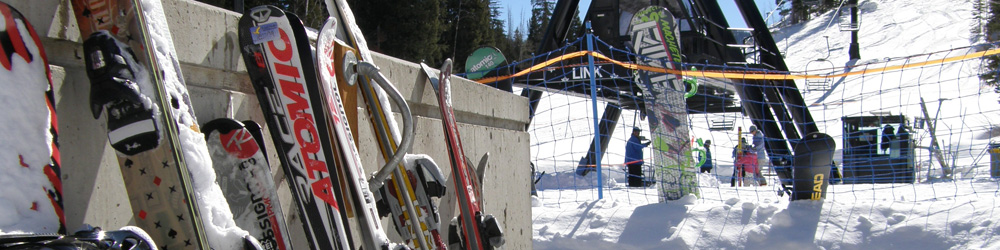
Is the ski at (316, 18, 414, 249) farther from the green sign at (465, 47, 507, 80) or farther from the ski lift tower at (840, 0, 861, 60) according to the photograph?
the ski lift tower at (840, 0, 861, 60)

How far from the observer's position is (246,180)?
180cm

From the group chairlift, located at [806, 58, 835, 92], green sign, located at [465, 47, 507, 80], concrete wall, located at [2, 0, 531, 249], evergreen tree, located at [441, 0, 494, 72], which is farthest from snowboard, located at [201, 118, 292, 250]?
evergreen tree, located at [441, 0, 494, 72]

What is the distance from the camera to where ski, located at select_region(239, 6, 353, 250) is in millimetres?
1901

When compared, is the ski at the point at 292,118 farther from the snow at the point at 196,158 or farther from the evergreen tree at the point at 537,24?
the evergreen tree at the point at 537,24

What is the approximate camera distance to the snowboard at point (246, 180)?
1.76 meters

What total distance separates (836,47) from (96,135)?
44137mm

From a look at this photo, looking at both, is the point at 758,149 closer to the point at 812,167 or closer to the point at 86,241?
the point at 812,167

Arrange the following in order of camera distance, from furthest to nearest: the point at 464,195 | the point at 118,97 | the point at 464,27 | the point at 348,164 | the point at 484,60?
the point at 464,27 < the point at 484,60 < the point at 464,195 < the point at 348,164 < the point at 118,97

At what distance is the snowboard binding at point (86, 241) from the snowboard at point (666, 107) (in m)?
5.50

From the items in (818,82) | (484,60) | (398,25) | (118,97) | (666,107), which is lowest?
(118,97)

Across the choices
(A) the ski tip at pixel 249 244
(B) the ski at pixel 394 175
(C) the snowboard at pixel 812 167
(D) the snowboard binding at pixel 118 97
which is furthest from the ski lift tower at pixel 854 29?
(D) the snowboard binding at pixel 118 97

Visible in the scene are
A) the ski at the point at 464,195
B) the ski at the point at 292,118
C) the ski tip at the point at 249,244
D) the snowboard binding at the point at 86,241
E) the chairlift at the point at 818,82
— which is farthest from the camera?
the chairlift at the point at 818,82

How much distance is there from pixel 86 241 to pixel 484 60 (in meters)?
6.74

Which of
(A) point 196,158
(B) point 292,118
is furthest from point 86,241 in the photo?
(B) point 292,118
